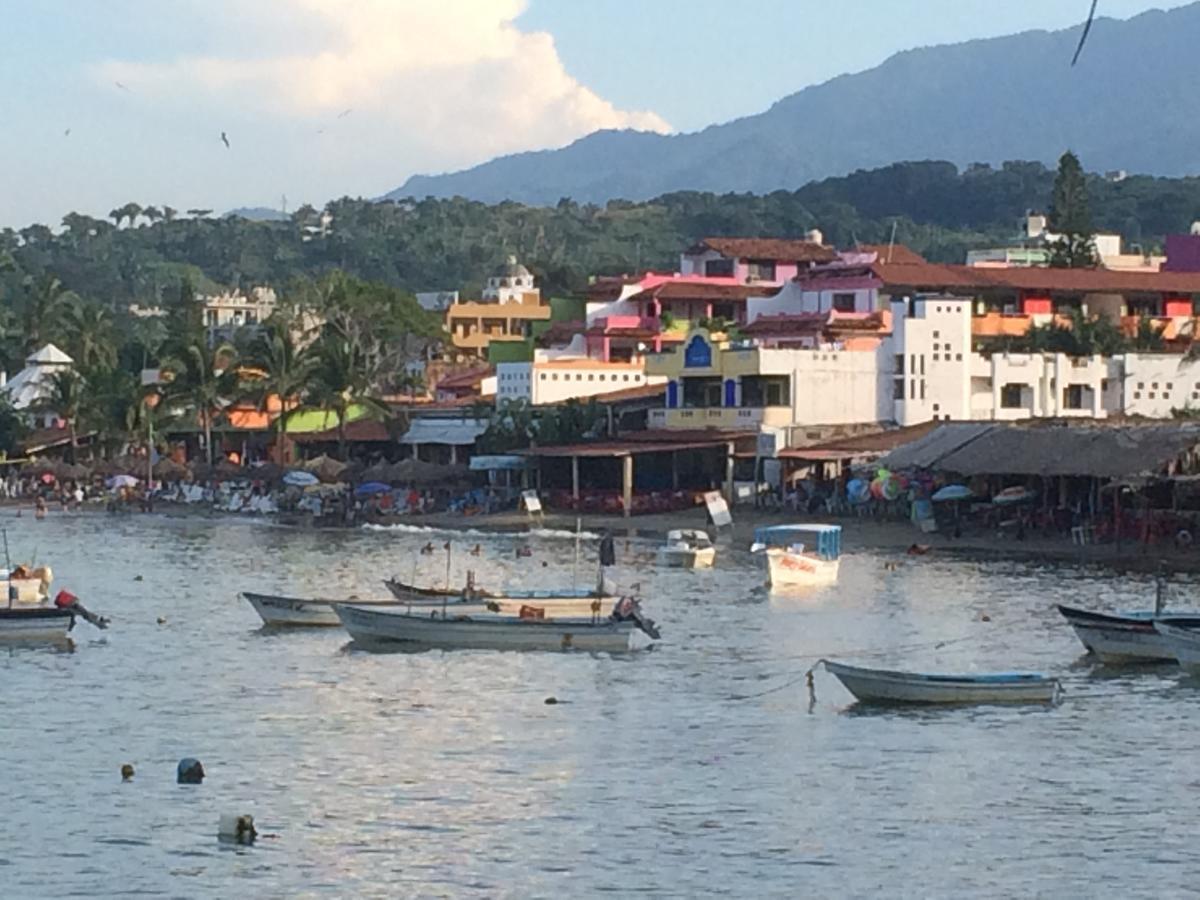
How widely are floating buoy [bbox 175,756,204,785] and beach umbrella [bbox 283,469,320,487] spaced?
56811mm

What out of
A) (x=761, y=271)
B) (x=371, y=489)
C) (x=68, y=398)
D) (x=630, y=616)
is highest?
(x=761, y=271)

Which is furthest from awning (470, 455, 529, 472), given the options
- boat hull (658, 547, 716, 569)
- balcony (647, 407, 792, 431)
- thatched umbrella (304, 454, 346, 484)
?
boat hull (658, 547, 716, 569)

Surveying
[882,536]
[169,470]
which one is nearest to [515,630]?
[882,536]

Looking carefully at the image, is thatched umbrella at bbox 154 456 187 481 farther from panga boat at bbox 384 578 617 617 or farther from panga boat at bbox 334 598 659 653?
panga boat at bbox 334 598 659 653

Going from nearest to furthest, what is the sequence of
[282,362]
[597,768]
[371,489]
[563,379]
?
[597,768] < [371,489] < [563,379] < [282,362]

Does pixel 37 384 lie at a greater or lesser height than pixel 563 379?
greater

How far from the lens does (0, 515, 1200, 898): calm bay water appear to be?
23.4 metres

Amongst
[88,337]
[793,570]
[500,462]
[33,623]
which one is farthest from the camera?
[88,337]

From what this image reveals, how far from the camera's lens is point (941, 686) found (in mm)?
33000

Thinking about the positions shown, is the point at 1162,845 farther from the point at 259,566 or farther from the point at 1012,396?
the point at 1012,396

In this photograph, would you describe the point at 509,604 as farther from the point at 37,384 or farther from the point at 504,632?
the point at 37,384

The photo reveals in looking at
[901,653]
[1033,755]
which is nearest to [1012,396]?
[901,653]

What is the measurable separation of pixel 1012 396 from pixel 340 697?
46.2 m

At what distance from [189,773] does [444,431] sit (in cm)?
6137
